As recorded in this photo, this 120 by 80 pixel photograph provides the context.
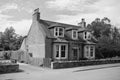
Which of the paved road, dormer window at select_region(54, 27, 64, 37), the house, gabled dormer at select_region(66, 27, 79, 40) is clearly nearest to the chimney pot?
the house

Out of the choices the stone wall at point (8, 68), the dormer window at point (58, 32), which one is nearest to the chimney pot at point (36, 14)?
the dormer window at point (58, 32)

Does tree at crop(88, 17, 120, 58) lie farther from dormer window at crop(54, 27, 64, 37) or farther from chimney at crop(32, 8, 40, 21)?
chimney at crop(32, 8, 40, 21)

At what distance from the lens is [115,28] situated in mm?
58406

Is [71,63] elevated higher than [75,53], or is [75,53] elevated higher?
[75,53]

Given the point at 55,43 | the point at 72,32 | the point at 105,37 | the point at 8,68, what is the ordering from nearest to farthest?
the point at 8,68, the point at 55,43, the point at 72,32, the point at 105,37

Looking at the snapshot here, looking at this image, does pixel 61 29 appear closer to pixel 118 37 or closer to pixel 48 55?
pixel 48 55

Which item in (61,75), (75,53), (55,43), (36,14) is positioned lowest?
(61,75)

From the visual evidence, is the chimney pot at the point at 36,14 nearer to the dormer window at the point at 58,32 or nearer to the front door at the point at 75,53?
the dormer window at the point at 58,32

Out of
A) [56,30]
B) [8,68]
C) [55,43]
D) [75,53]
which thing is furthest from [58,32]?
[8,68]

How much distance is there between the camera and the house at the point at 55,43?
25.7m

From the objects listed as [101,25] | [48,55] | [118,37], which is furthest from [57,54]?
[118,37]

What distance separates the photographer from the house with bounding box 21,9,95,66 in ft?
84.2

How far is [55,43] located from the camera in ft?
84.9

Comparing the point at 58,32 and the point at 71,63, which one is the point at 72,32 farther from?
the point at 71,63
